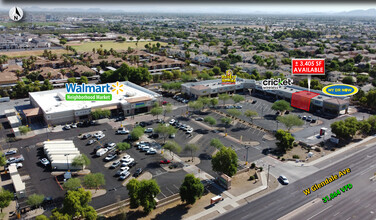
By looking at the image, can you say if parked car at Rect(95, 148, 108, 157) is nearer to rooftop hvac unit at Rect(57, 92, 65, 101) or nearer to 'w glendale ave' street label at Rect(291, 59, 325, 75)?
rooftop hvac unit at Rect(57, 92, 65, 101)

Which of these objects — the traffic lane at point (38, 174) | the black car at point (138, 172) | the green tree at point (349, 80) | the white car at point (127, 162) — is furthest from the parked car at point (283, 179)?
the green tree at point (349, 80)

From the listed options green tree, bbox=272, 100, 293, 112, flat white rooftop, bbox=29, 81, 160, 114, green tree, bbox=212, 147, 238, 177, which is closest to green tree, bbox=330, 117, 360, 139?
green tree, bbox=272, 100, 293, 112

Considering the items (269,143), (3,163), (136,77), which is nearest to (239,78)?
(136,77)

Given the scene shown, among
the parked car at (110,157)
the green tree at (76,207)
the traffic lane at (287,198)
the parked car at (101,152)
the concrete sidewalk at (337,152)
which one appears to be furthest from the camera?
the parked car at (101,152)

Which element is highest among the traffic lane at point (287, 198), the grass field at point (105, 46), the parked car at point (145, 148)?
the grass field at point (105, 46)

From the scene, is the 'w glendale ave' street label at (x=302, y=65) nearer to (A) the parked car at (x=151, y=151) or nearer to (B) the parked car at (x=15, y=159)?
(A) the parked car at (x=151, y=151)

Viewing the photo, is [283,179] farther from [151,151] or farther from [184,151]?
[151,151]

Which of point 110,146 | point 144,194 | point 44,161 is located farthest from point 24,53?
point 144,194
